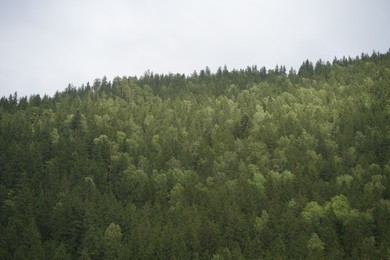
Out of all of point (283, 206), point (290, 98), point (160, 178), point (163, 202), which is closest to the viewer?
point (283, 206)

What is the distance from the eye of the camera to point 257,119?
17262cm

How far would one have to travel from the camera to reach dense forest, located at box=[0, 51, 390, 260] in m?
86.8

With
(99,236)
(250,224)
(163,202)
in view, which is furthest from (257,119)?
(99,236)

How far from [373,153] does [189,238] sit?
61367mm

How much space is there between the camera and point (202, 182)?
124 m

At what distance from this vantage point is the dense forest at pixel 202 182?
86.8 meters

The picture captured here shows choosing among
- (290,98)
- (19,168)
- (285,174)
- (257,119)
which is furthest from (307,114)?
(19,168)

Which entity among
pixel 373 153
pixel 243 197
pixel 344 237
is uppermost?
pixel 373 153

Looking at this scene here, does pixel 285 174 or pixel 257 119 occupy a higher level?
pixel 257 119

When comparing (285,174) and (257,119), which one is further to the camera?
(257,119)

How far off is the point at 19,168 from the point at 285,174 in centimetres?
6834

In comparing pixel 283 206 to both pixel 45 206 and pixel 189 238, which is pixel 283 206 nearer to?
pixel 189 238

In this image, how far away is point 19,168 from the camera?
127 m

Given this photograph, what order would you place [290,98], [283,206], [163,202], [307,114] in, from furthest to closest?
[290,98], [307,114], [163,202], [283,206]
